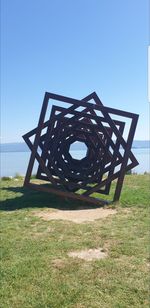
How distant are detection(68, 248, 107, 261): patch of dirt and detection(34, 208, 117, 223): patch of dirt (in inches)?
97.0

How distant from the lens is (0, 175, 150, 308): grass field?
4.62m

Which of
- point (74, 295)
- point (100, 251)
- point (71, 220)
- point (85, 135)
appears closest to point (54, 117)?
point (85, 135)

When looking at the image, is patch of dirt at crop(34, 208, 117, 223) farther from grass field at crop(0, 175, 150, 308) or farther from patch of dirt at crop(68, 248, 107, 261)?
patch of dirt at crop(68, 248, 107, 261)

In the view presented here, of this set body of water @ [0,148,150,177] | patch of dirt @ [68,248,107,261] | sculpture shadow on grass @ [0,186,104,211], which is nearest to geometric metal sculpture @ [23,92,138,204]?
sculpture shadow on grass @ [0,186,104,211]

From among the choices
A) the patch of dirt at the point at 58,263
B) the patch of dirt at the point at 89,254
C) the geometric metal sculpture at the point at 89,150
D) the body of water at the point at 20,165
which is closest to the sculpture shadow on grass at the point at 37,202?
the geometric metal sculpture at the point at 89,150

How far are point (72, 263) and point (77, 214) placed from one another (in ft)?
13.3

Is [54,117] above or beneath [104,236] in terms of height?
above

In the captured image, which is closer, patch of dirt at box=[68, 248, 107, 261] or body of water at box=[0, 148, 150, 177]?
patch of dirt at box=[68, 248, 107, 261]

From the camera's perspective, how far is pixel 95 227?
8.14 m

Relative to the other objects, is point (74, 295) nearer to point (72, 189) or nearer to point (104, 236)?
point (104, 236)

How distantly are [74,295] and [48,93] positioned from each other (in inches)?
315

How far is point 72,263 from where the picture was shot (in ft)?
18.9

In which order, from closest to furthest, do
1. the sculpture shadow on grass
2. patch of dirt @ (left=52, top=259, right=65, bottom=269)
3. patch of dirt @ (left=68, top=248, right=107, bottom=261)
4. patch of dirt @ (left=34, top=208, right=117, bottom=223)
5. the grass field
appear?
the grass field < patch of dirt @ (left=52, top=259, right=65, bottom=269) < patch of dirt @ (left=68, top=248, right=107, bottom=261) < patch of dirt @ (left=34, top=208, right=117, bottom=223) < the sculpture shadow on grass

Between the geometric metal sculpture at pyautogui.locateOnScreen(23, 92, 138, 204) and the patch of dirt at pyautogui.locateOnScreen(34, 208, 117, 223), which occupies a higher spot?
the geometric metal sculpture at pyautogui.locateOnScreen(23, 92, 138, 204)
